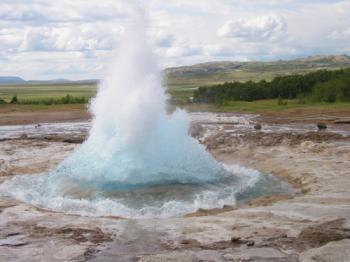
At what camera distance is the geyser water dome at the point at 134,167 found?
11.9 metres

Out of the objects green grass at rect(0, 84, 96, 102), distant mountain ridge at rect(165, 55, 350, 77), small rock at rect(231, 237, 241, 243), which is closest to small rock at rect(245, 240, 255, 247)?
small rock at rect(231, 237, 241, 243)

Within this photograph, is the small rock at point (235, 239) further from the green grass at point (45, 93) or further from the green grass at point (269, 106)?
the green grass at point (45, 93)

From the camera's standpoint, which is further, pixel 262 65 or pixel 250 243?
pixel 262 65

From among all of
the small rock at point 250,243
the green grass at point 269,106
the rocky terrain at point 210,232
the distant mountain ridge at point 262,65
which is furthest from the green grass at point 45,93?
the small rock at point 250,243

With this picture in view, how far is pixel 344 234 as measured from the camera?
845cm

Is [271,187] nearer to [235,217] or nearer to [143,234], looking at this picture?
[235,217]

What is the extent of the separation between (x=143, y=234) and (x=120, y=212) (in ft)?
6.52

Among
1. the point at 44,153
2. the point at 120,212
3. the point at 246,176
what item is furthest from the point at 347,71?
the point at 120,212

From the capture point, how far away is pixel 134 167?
1303 centimetres

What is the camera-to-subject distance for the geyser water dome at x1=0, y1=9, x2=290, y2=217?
468 inches

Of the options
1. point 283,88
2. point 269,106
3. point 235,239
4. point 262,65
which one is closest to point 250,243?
point 235,239

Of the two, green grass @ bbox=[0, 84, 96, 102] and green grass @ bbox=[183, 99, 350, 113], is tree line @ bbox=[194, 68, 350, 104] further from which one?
green grass @ bbox=[0, 84, 96, 102]

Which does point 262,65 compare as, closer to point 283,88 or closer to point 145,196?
point 283,88

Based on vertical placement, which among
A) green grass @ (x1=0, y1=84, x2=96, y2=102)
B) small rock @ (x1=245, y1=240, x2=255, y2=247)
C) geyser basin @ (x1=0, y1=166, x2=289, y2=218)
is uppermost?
green grass @ (x1=0, y1=84, x2=96, y2=102)
